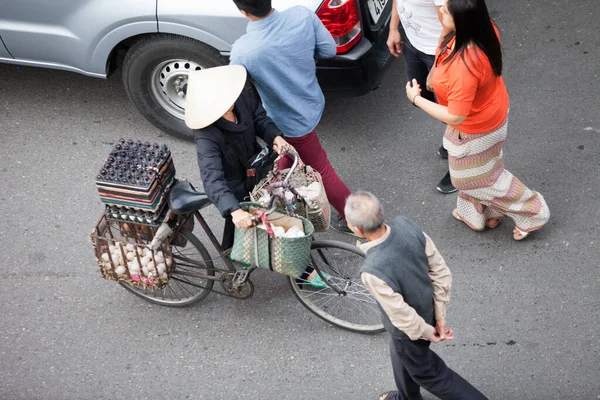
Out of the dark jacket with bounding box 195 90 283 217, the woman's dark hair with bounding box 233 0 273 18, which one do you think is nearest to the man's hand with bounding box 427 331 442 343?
the dark jacket with bounding box 195 90 283 217

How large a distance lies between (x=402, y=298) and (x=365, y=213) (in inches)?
16.2

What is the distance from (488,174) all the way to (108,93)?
3.37m

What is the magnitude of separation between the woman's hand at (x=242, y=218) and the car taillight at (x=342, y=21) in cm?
181

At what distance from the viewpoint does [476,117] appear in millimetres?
4168

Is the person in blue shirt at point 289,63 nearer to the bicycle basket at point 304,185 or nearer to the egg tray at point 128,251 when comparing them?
the bicycle basket at point 304,185

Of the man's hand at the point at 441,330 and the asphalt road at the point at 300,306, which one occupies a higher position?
the man's hand at the point at 441,330

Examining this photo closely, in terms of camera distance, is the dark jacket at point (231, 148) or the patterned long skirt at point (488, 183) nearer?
the dark jacket at point (231, 148)

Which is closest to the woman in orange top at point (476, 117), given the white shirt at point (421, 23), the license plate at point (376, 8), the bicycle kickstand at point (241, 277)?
the white shirt at point (421, 23)

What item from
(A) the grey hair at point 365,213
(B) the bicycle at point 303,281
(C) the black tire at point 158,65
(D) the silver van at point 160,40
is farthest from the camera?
(C) the black tire at point 158,65

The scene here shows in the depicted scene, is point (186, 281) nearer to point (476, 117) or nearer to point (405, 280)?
point (405, 280)

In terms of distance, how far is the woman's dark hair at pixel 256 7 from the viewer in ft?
12.9

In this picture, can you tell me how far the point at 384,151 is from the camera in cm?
555

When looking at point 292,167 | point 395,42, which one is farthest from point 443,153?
point 292,167

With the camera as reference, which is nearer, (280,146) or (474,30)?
(474,30)
